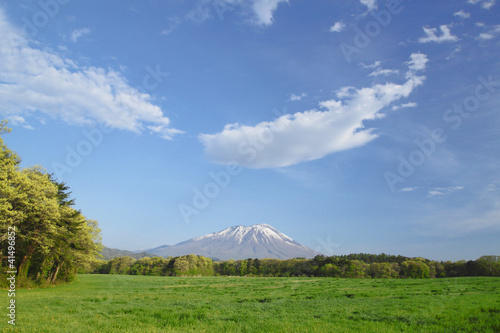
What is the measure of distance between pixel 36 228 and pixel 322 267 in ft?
355

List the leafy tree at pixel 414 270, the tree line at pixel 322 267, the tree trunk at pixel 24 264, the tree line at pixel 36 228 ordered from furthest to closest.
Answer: the leafy tree at pixel 414 270
the tree line at pixel 322 267
the tree trunk at pixel 24 264
the tree line at pixel 36 228

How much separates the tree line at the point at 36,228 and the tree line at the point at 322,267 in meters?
37.6

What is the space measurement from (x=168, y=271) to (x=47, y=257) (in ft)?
349

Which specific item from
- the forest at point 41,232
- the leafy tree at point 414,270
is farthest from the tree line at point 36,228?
the leafy tree at point 414,270

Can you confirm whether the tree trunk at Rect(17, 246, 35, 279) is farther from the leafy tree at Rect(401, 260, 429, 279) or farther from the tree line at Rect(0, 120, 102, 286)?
the leafy tree at Rect(401, 260, 429, 279)

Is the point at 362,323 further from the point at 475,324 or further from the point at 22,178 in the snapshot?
the point at 22,178

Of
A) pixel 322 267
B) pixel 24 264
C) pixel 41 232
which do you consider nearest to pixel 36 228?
pixel 41 232

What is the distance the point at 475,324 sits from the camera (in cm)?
1295

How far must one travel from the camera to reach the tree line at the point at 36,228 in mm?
31062

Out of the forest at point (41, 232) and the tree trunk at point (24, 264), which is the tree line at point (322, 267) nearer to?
the forest at point (41, 232)

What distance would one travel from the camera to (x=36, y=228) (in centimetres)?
3631

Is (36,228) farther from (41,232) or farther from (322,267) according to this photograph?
(322,267)

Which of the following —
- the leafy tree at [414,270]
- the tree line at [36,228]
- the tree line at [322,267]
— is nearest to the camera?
the tree line at [36,228]

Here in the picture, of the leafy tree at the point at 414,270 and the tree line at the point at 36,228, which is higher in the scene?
the tree line at the point at 36,228
